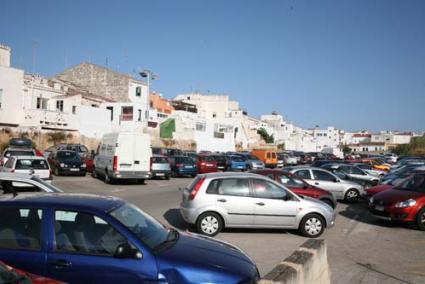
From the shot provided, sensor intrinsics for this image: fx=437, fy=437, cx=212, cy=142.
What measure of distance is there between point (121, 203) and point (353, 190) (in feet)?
48.7

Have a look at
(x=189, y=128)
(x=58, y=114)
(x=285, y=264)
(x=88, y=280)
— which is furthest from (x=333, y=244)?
(x=189, y=128)

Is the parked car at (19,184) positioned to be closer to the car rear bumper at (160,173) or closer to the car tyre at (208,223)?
the car tyre at (208,223)

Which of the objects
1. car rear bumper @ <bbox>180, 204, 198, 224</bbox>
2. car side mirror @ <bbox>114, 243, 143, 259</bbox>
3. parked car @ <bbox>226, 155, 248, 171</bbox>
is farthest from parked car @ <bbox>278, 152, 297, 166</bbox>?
car side mirror @ <bbox>114, 243, 143, 259</bbox>

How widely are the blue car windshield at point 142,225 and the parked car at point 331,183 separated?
12.7 metres

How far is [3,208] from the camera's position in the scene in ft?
16.5

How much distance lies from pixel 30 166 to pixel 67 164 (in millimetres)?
10084

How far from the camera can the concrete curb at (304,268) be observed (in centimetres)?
427

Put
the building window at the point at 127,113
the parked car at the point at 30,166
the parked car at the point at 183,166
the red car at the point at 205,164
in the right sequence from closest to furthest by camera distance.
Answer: the parked car at the point at 30,166
the parked car at the point at 183,166
the red car at the point at 205,164
the building window at the point at 127,113

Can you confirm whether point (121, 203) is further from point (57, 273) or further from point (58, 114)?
point (58, 114)

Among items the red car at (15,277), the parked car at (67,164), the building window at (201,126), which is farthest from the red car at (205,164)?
the building window at (201,126)

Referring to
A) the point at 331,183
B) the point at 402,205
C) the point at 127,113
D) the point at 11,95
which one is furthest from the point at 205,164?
the point at 127,113

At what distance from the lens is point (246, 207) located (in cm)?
1103

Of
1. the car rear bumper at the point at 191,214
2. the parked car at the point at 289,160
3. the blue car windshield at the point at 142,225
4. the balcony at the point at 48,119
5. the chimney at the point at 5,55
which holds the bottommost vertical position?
the car rear bumper at the point at 191,214

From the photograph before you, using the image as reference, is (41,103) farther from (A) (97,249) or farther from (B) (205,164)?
(A) (97,249)
